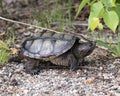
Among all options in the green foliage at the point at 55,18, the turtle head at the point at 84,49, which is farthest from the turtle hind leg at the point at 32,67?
the green foliage at the point at 55,18

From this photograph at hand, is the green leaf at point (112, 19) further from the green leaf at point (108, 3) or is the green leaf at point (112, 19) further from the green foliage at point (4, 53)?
the green foliage at point (4, 53)

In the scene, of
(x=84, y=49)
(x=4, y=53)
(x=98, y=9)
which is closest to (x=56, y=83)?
(x=84, y=49)

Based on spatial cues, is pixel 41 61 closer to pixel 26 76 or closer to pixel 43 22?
pixel 26 76

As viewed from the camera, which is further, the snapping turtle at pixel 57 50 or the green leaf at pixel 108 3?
the snapping turtle at pixel 57 50

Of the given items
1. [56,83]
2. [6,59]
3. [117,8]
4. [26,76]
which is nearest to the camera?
[117,8]

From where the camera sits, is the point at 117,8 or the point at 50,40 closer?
the point at 117,8

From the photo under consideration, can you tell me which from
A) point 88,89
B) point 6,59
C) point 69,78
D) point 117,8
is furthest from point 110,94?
point 6,59
